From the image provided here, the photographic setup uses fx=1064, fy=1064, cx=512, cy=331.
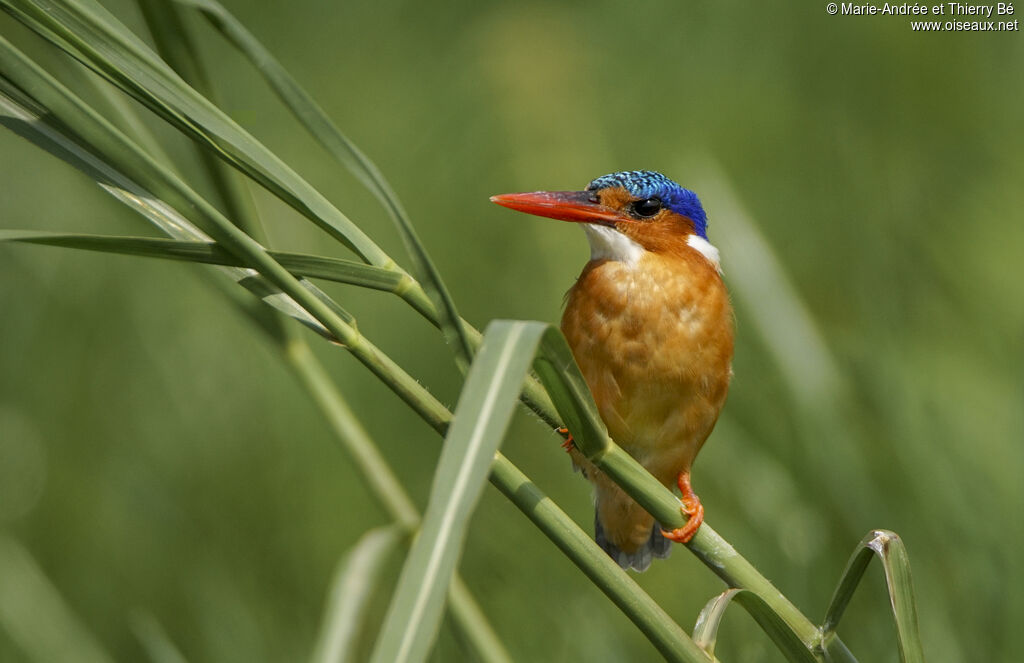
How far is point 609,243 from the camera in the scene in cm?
204

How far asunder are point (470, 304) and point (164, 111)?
92.2 inches

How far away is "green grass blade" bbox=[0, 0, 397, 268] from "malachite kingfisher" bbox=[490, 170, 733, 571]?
2.63 feet

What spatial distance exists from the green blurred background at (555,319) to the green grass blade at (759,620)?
0.60 meters

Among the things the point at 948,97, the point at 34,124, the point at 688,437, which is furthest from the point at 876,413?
the point at 948,97

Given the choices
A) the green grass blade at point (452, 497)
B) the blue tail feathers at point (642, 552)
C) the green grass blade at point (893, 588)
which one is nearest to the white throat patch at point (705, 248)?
the blue tail feathers at point (642, 552)

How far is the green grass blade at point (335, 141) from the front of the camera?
0.89 metres

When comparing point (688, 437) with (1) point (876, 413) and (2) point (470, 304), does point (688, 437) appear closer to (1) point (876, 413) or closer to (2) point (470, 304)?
(1) point (876, 413)

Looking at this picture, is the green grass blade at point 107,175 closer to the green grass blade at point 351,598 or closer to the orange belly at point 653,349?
the green grass blade at point 351,598

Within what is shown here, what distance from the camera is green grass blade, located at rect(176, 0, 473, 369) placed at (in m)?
0.89

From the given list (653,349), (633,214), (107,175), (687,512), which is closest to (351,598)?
(107,175)

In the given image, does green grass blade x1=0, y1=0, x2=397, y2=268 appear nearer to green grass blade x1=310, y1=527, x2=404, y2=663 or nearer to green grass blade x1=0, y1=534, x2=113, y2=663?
green grass blade x1=310, y1=527, x2=404, y2=663

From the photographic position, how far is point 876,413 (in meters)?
1.85

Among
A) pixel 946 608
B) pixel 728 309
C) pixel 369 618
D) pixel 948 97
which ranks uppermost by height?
pixel 948 97

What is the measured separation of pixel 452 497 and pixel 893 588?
54 centimetres
